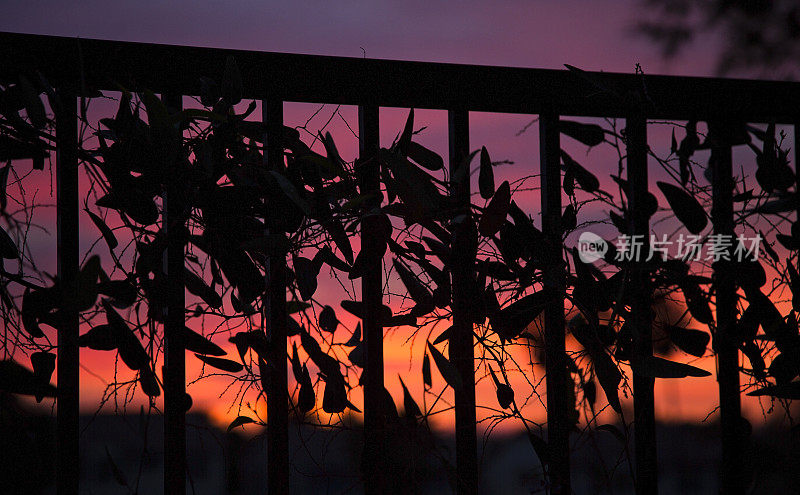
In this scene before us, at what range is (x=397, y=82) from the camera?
40.3 inches

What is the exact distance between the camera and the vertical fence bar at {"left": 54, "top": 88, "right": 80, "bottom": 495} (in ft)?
2.97

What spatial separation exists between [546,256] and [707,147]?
42cm

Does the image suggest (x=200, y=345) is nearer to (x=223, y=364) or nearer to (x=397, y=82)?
(x=223, y=364)

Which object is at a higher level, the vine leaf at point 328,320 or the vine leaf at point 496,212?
the vine leaf at point 496,212

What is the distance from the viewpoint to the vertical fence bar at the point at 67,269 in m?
0.91

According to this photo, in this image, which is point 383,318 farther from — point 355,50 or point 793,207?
point 793,207

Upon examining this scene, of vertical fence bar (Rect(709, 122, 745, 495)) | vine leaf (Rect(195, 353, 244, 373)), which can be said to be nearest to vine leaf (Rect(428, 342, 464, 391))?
vine leaf (Rect(195, 353, 244, 373))

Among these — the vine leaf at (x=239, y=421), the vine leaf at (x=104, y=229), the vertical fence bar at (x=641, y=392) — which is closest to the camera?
Answer: the vine leaf at (x=104, y=229)

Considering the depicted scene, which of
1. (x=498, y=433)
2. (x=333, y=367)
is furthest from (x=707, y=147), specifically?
(x=333, y=367)

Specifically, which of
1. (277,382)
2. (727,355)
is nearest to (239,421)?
(277,382)

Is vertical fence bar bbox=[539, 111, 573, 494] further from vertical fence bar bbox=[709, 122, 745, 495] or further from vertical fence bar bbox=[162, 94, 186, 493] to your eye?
vertical fence bar bbox=[162, 94, 186, 493]

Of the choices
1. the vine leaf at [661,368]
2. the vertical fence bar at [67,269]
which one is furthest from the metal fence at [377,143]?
the vine leaf at [661,368]

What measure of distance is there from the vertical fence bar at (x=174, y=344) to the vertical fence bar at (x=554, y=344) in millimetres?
550

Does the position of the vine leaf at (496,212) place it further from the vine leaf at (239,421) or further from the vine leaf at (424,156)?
the vine leaf at (239,421)
